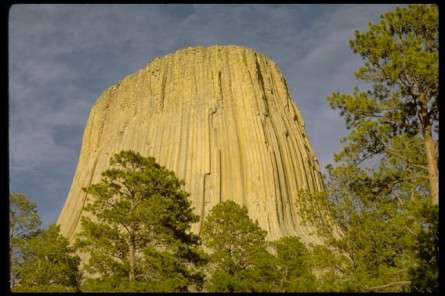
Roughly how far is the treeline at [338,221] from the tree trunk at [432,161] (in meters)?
0.03

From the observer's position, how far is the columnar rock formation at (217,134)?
5584cm

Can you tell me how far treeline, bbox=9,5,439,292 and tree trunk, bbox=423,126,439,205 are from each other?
0.03 m

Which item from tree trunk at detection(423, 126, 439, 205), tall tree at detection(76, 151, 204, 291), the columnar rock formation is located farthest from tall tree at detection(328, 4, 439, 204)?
the columnar rock formation

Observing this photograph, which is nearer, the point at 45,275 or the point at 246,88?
the point at 45,275

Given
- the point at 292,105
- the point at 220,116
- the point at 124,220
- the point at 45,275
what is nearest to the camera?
the point at 124,220

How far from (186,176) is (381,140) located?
42990 mm

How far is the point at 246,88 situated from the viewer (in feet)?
206

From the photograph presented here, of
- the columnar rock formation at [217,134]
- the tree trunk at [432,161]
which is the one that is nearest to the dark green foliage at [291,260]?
the tree trunk at [432,161]

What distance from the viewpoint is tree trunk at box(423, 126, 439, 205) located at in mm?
13370

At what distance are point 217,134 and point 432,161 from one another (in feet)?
153

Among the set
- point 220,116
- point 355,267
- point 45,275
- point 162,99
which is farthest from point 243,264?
point 162,99

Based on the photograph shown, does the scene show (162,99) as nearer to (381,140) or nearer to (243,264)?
(243,264)

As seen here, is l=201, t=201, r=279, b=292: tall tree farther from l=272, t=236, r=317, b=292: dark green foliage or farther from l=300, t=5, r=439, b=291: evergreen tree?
l=300, t=5, r=439, b=291: evergreen tree

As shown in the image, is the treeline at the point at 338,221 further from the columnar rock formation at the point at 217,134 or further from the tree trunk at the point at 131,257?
the columnar rock formation at the point at 217,134
